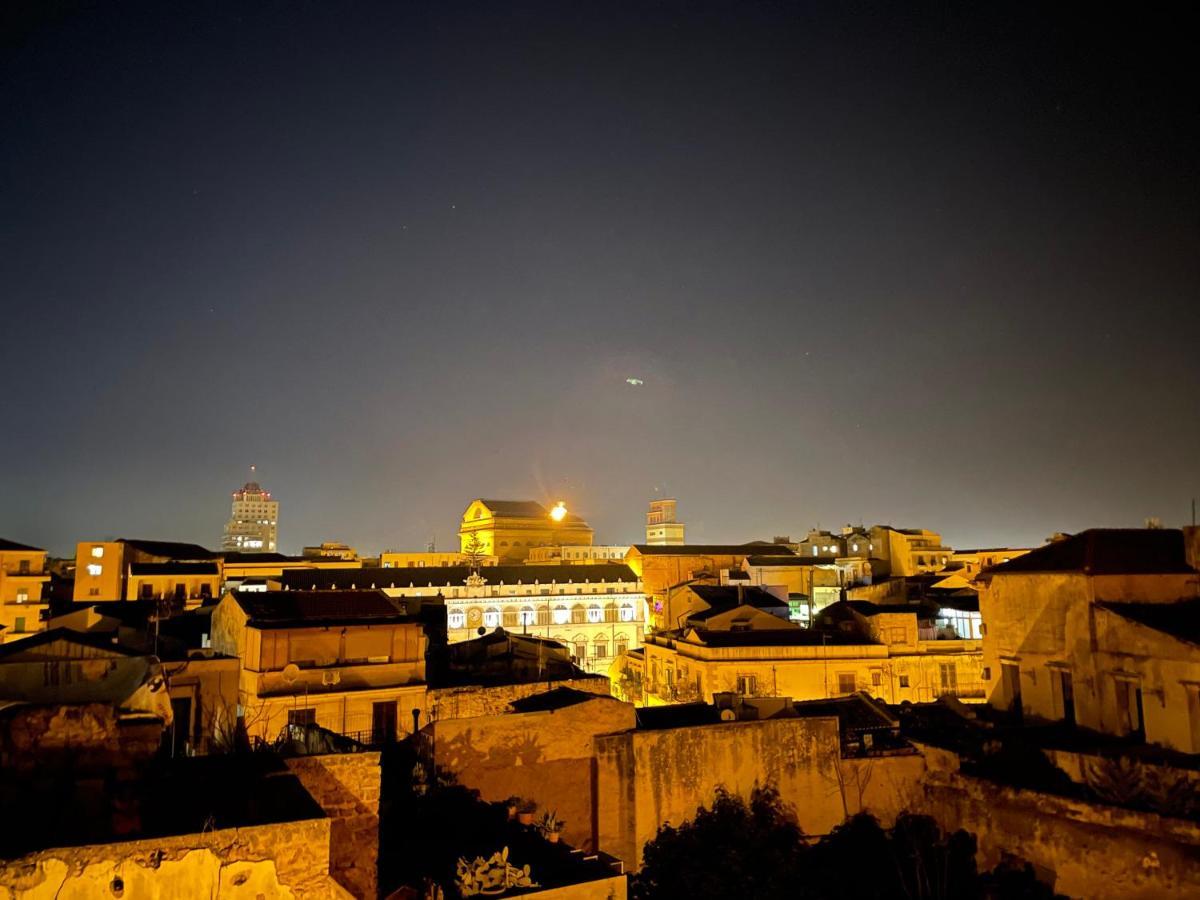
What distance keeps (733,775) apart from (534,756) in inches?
183

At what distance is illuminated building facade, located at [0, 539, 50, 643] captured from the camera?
147 ft

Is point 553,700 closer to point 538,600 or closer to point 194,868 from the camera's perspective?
point 194,868

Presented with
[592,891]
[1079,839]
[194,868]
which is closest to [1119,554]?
[1079,839]

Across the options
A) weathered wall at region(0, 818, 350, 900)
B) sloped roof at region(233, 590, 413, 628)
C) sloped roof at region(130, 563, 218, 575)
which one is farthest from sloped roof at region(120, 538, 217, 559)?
weathered wall at region(0, 818, 350, 900)

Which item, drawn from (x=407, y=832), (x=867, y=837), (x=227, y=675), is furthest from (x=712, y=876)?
(x=227, y=675)

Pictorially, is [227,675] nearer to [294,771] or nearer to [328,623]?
[328,623]

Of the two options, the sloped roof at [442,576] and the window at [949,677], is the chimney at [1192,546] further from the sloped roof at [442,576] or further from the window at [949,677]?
the sloped roof at [442,576]

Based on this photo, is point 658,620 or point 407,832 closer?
point 407,832

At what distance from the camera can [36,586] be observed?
152ft

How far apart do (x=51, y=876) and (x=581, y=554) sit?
90203 mm

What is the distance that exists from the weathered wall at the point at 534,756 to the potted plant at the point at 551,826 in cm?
28

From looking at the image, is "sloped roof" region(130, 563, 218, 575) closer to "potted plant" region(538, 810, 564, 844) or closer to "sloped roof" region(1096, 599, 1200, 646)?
"potted plant" region(538, 810, 564, 844)

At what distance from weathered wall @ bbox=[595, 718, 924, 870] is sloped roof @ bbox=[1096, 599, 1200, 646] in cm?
781

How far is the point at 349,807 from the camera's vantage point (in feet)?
34.8
